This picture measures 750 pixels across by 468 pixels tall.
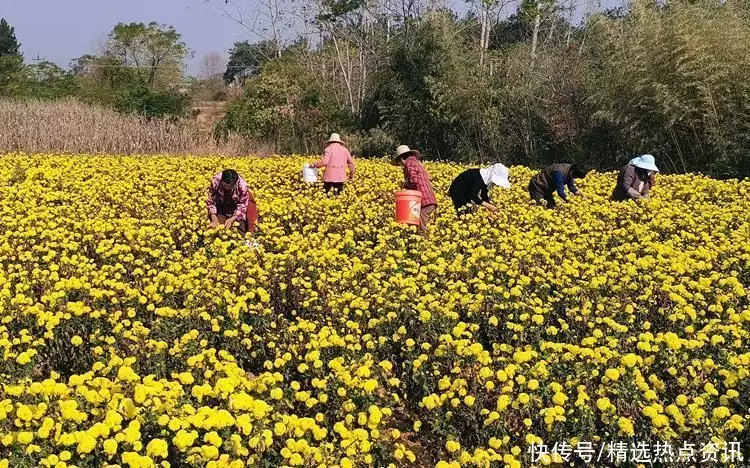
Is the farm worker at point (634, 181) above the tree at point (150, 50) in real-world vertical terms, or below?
below

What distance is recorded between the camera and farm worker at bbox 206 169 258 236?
759 centimetres

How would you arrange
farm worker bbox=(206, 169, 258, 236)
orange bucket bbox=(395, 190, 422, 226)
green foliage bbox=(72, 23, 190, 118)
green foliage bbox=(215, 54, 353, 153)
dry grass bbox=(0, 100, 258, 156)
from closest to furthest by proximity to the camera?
farm worker bbox=(206, 169, 258, 236) → orange bucket bbox=(395, 190, 422, 226) → dry grass bbox=(0, 100, 258, 156) → green foliage bbox=(215, 54, 353, 153) → green foliage bbox=(72, 23, 190, 118)

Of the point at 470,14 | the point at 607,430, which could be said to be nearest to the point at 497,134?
the point at 470,14

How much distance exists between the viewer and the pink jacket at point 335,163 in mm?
10617

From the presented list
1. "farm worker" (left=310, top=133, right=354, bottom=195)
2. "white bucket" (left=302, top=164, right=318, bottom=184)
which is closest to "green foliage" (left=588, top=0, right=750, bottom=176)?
"farm worker" (left=310, top=133, right=354, bottom=195)

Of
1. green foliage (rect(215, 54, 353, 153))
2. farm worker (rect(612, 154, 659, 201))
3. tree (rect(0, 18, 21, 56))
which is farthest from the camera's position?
tree (rect(0, 18, 21, 56))

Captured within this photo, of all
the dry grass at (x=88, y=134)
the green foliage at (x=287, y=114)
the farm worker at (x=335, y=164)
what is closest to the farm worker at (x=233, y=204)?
Result: the farm worker at (x=335, y=164)

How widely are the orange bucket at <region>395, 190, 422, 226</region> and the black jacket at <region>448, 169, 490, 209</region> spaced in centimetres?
82

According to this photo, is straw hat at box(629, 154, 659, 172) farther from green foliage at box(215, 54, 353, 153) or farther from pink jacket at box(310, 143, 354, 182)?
green foliage at box(215, 54, 353, 153)

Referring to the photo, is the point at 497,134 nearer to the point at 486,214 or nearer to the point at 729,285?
the point at 486,214

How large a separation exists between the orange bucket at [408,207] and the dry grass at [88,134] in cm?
1252

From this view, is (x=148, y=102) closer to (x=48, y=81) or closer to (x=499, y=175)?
(x=48, y=81)

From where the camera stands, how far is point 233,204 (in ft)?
→ 25.6

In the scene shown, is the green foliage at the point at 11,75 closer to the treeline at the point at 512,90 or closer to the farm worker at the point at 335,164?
the treeline at the point at 512,90
